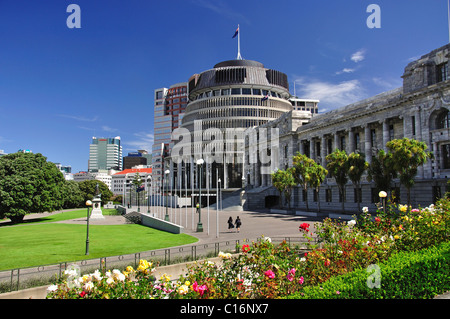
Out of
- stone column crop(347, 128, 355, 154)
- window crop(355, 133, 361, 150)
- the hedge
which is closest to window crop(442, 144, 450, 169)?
window crop(355, 133, 361, 150)

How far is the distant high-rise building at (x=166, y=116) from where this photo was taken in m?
190

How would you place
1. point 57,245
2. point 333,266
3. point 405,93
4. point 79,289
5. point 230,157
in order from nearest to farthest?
point 79,289
point 333,266
point 57,245
point 405,93
point 230,157

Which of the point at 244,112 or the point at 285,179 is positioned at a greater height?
the point at 244,112

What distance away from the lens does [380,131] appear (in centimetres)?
5097

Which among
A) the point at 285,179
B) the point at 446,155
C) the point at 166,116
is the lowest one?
the point at 285,179

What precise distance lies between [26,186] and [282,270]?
173ft

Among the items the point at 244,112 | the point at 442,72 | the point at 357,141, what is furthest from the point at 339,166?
the point at 244,112

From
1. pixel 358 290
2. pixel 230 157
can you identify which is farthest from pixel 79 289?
pixel 230 157

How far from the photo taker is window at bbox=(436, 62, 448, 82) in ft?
132

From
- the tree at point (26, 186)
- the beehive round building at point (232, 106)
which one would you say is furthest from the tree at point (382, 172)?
the beehive round building at point (232, 106)

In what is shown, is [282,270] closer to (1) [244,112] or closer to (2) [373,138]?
(2) [373,138]

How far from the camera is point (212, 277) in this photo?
914 cm
